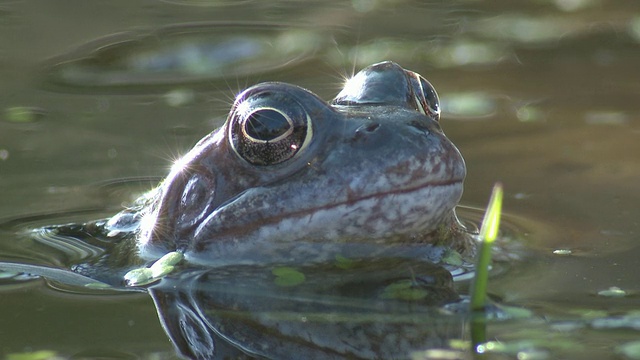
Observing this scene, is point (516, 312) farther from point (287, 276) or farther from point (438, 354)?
point (287, 276)

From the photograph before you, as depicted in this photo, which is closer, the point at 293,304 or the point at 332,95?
the point at 293,304

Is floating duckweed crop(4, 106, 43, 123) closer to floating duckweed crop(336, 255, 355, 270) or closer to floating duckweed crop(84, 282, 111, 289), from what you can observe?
floating duckweed crop(84, 282, 111, 289)

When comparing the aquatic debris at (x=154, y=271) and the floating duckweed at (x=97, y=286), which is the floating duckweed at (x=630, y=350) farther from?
the floating duckweed at (x=97, y=286)

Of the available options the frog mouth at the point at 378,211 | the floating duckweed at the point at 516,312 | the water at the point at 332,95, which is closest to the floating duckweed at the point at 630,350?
the water at the point at 332,95

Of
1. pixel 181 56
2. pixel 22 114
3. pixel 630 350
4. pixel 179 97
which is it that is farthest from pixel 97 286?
pixel 181 56

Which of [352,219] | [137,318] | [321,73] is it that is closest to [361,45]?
[321,73]

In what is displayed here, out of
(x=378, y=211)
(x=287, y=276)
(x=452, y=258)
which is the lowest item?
(x=452, y=258)

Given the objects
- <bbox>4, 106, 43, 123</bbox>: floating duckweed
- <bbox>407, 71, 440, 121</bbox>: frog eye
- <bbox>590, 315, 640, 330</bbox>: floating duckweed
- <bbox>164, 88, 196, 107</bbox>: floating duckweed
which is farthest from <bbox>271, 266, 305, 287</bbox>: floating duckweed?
<bbox>4, 106, 43, 123</bbox>: floating duckweed
